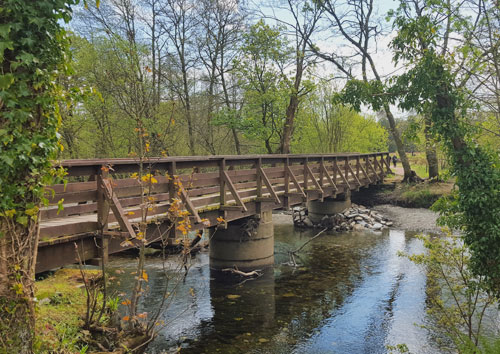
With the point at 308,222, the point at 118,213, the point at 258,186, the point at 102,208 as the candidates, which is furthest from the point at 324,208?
the point at 102,208

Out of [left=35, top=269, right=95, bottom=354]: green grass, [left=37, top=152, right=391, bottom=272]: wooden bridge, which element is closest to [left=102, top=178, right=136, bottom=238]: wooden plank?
[left=37, top=152, right=391, bottom=272]: wooden bridge

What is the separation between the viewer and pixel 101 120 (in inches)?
799

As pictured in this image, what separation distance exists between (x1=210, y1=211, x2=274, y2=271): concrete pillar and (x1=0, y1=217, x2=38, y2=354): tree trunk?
7.98 m

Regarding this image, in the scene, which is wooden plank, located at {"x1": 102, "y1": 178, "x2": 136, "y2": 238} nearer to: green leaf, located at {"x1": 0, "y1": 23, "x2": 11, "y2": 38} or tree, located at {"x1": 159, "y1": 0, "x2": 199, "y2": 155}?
green leaf, located at {"x1": 0, "y1": 23, "x2": 11, "y2": 38}

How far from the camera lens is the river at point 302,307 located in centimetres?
746

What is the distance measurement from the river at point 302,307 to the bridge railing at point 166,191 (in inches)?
68.6

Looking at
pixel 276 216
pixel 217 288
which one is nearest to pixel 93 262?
pixel 217 288

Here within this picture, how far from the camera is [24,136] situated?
3.58 metres

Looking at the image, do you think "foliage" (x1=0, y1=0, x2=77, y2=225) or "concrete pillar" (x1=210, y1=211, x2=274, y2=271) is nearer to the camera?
"foliage" (x1=0, y1=0, x2=77, y2=225)

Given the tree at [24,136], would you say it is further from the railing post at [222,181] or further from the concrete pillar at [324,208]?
the concrete pillar at [324,208]

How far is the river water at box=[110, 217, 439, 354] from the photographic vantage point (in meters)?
7.46

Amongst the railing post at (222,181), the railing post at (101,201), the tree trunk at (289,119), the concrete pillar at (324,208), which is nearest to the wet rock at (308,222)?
the concrete pillar at (324,208)

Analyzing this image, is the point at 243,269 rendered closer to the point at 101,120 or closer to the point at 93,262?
the point at 93,262

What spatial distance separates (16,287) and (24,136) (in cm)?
140
